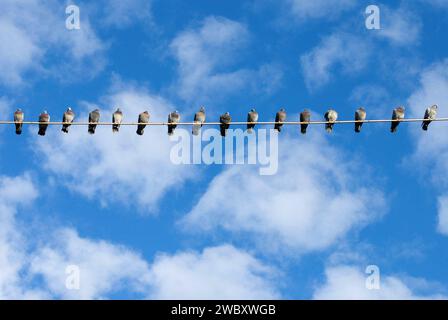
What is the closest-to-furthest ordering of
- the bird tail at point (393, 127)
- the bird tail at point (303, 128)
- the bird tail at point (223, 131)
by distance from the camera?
the bird tail at point (393, 127), the bird tail at point (303, 128), the bird tail at point (223, 131)

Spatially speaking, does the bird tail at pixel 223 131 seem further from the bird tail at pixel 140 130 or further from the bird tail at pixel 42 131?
the bird tail at pixel 42 131

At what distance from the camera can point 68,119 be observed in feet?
116

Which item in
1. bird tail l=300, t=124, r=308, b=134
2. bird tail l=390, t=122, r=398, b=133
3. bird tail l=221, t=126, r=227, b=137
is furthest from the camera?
bird tail l=221, t=126, r=227, b=137

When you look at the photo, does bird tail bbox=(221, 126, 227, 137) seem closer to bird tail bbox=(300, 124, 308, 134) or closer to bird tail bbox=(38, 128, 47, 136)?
bird tail bbox=(300, 124, 308, 134)

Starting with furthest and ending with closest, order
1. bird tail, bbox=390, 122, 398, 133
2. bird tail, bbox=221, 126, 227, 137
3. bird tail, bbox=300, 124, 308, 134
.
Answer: bird tail, bbox=221, 126, 227, 137 → bird tail, bbox=300, 124, 308, 134 → bird tail, bbox=390, 122, 398, 133

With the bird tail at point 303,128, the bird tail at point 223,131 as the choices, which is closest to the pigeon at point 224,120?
the bird tail at point 223,131

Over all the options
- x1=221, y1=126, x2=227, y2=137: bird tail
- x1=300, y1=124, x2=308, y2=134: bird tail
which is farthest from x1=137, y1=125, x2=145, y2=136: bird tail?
x1=300, y1=124, x2=308, y2=134: bird tail

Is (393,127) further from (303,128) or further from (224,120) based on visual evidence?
(224,120)
